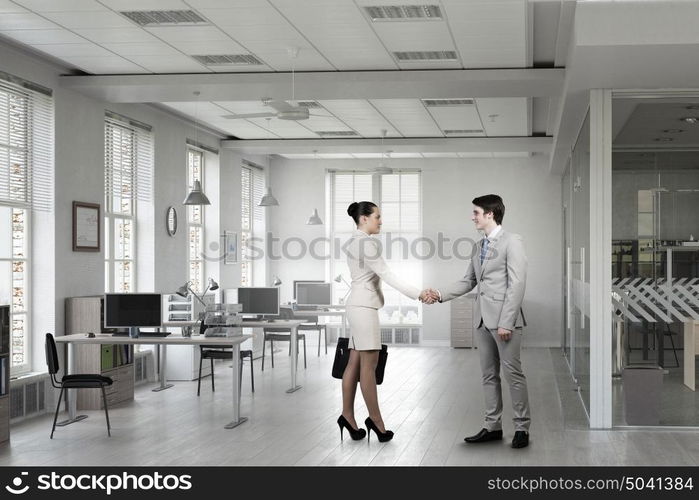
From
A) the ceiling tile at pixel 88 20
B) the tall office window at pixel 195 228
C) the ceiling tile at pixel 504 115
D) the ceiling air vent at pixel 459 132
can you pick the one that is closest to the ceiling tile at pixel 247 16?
the ceiling tile at pixel 88 20

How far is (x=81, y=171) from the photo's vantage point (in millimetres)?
8195

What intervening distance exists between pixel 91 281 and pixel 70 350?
1.22 metres

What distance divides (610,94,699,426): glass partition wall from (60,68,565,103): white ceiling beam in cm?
114

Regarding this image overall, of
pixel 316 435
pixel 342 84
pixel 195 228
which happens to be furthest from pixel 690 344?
pixel 195 228

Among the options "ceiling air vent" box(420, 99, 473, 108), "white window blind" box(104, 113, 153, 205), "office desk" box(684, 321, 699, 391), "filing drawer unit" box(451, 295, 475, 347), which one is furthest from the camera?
"filing drawer unit" box(451, 295, 475, 347)

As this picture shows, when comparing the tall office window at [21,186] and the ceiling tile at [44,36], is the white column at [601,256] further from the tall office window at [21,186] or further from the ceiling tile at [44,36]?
the tall office window at [21,186]

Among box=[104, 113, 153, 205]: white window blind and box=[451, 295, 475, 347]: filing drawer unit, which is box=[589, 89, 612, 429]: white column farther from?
box=[451, 295, 475, 347]: filing drawer unit

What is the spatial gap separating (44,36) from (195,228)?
16.6ft

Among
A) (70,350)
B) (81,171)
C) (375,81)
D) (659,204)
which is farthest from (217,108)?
(659,204)

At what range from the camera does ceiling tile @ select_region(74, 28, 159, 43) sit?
21.5 feet

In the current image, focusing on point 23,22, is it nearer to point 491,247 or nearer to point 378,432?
point 491,247

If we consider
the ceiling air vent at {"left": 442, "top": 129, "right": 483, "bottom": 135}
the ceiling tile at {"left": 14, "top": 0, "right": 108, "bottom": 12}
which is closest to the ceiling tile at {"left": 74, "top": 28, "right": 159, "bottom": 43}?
the ceiling tile at {"left": 14, "top": 0, "right": 108, "bottom": 12}

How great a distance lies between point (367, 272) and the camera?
5.71 m

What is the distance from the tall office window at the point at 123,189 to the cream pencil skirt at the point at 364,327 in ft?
13.9
